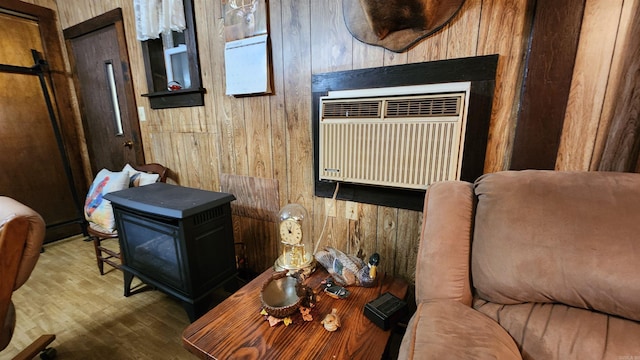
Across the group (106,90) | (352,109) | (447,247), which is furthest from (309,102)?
(106,90)

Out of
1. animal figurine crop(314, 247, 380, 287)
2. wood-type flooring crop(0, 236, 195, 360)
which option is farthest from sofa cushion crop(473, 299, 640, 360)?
wood-type flooring crop(0, 236, 195, 360)

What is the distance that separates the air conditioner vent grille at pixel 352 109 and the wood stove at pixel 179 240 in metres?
0.78

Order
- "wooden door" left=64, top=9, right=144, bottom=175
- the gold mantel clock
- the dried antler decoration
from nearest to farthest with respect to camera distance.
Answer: the dried antler decoration, the gold mantel clock, "wooden door" left=64, top=9, right=144, bottom=175

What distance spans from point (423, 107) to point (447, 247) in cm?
61

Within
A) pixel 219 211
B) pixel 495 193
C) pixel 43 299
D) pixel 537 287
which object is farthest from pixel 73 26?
pixel 537 287

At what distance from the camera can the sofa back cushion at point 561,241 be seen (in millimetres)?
633

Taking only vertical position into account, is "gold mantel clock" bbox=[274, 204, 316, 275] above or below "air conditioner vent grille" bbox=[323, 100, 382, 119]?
below

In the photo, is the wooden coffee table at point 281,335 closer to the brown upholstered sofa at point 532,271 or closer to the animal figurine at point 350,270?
the animal figurine at point 350,270

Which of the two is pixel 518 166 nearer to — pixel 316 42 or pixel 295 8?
pixel 316 42

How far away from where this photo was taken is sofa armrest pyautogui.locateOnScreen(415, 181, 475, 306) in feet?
2.62

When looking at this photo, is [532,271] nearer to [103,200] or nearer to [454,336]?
[454,336]

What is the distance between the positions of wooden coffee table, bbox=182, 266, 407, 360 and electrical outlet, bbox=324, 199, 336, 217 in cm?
55

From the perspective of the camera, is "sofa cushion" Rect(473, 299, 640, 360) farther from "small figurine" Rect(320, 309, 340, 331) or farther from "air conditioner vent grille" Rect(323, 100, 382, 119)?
"air conditioner vent grille" Rect(323, 100, 382, 119)

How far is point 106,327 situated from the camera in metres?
1.55
